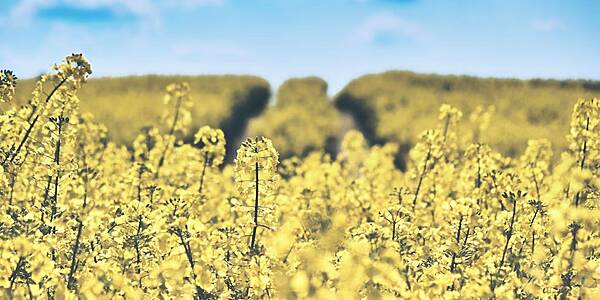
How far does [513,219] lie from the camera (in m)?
6.20

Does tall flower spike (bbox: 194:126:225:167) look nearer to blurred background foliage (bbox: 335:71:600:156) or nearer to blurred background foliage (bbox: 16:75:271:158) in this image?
blurred background foliage (bbox: 335:71:600:156)

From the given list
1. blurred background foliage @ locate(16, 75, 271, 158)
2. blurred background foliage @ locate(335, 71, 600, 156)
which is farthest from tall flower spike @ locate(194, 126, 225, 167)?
blurred background foliage @ locate(16, 75, 271, 158)

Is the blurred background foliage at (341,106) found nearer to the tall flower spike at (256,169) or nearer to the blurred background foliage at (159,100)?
the blurred background foliage at (159,100)

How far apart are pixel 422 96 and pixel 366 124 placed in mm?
2651

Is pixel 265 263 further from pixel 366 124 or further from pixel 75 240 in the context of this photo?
pixel 366 124

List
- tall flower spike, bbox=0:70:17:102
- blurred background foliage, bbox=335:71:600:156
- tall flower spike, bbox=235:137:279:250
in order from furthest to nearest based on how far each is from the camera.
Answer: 1. blurred background foliage, bbox=335:71:600:156
2. tall flower spike, bbox=0:70:17:102
3. tall flower spike, bbox=235:137:279:250

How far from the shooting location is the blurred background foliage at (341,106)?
24250mm

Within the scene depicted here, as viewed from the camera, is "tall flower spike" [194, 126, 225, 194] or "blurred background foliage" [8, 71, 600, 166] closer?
"tall flower spike" [194, 126, 225, 194]

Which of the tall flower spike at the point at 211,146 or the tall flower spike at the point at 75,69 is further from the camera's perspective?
the tall flower spike at the point at 211,146

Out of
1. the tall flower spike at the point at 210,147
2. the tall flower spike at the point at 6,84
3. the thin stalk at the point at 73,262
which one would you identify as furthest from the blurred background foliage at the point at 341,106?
the thin stalk at the point at 73,262

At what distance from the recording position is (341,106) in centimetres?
2862

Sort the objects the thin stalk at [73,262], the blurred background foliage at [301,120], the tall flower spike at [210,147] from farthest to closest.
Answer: the blurred background foliage at [301,120]
the tall flower spike at [210,147]
the thin stalk at [73,262]

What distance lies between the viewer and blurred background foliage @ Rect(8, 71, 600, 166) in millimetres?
24250

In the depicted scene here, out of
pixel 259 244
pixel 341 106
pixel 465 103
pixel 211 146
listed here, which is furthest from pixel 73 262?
pixel 341 106
